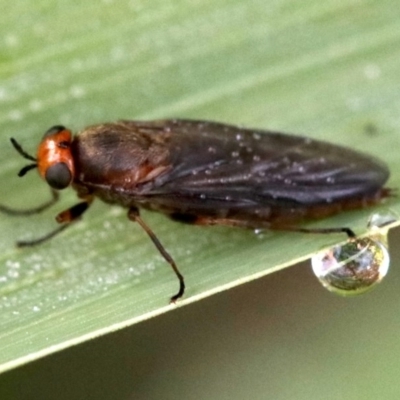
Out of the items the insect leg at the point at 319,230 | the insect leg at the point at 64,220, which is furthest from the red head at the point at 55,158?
the insect leg at the point at 319,230

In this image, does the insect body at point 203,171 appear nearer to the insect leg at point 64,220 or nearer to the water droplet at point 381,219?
the insect leg at point 64,220

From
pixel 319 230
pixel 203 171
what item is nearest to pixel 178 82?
pixel 203 171

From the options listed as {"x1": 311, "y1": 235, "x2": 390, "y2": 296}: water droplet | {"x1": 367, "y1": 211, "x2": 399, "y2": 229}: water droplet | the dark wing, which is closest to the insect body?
the dark wing

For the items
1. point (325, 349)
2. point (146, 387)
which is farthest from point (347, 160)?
point (146, 387)

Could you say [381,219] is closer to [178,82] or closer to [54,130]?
[178,82]

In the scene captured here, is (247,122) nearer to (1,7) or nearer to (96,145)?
(96,145)

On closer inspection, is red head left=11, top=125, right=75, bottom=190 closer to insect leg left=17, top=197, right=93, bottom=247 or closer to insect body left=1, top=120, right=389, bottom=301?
insect body left=1, top=120, right=389, bottom=301

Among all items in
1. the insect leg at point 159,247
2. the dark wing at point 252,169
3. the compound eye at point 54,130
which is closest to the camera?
the insect leg at point 159,247

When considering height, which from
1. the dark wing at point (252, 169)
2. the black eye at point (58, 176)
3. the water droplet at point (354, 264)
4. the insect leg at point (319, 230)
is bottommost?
the water droplet at point (354, 264)
